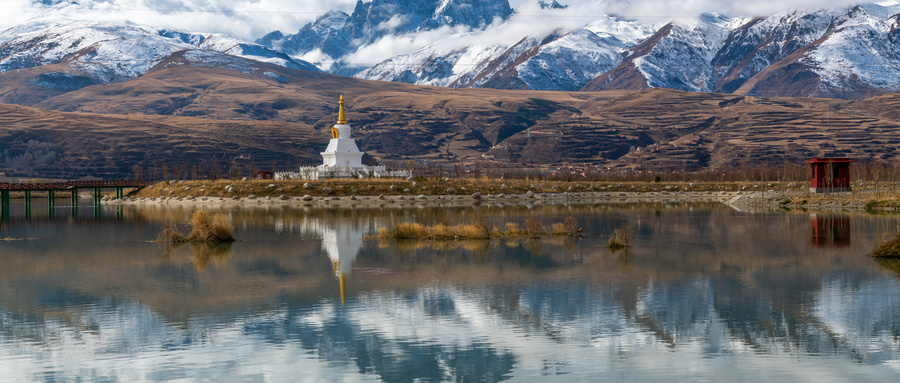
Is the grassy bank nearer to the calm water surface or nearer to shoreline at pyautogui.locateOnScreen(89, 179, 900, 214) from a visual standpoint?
shoreline at pyautogui.locateOnScreen(89, 179, 900, 214)

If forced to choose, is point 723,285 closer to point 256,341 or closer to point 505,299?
point 505,299

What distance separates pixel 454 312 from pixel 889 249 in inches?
920

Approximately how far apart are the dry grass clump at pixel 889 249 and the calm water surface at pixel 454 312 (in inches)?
51.2

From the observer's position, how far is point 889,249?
37.4m

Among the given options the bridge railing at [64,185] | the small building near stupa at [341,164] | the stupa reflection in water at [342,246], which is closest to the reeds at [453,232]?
the stupa reflection in water at [342,246]

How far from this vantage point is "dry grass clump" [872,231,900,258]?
37250 millimetres

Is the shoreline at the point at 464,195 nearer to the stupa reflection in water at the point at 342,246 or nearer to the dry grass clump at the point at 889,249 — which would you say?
the stupa reflection in water at the point at 342,246

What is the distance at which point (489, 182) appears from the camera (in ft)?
394

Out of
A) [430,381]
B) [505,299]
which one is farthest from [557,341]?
[505,299]

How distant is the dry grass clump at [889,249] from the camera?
37250 mm

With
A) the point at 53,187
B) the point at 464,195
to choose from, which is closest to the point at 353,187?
the point at 464,195

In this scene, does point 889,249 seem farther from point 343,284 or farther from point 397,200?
point 397,200

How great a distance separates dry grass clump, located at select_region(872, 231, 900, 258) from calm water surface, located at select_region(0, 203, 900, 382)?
4.26ft

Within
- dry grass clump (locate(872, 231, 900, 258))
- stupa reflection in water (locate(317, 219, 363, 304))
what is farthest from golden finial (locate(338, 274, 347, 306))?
dry grass clump (locate(872, 231, 900, 258))
